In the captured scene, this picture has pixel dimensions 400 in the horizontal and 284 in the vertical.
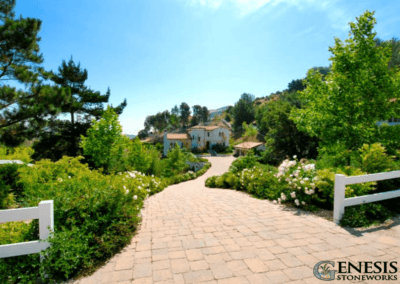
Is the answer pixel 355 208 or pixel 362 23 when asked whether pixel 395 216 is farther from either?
pixel 362 23

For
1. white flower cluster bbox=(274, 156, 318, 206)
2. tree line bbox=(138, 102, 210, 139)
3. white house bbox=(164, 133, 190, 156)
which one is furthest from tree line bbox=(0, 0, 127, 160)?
tree line bbox=(138, 102, 210, 139)

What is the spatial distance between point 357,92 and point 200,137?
4567 centimetres

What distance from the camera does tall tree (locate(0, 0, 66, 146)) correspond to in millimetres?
11977

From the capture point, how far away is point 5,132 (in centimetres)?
1267

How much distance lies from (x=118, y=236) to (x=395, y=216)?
19.7ft

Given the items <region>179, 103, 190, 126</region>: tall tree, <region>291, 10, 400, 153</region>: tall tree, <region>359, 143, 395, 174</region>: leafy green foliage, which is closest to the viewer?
<region>359, 143, 395, 174</region>: leafy green foliage

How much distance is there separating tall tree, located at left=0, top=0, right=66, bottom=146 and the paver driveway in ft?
45.0

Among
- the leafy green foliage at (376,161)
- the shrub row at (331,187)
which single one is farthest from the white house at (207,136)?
the leafy green foliage at (376,161)

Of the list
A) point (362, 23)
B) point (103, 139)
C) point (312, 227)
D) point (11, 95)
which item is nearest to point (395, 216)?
point (312, 227)

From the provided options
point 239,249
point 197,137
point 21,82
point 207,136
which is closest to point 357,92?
point 239,249

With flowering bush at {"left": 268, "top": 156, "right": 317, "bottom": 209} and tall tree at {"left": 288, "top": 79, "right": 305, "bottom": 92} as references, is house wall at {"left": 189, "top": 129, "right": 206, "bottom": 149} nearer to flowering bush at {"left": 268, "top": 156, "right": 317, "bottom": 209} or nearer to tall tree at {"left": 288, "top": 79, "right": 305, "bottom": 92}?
flowering bush at {"left": 268, "top": 156, "right": 317, "bottom": 209}

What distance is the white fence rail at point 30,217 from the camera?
2.41 metres

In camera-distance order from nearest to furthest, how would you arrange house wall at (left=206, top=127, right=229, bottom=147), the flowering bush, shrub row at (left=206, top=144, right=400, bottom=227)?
shrub row at (left=206, top=144, right=400, bottom=227) < the flowering bush < house wall at (left=206, top=127, right=229, bottom=147)

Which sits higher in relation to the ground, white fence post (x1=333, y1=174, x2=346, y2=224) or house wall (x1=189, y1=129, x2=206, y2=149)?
house wall (x1=189, y1=129, x2=206, y2=149)
